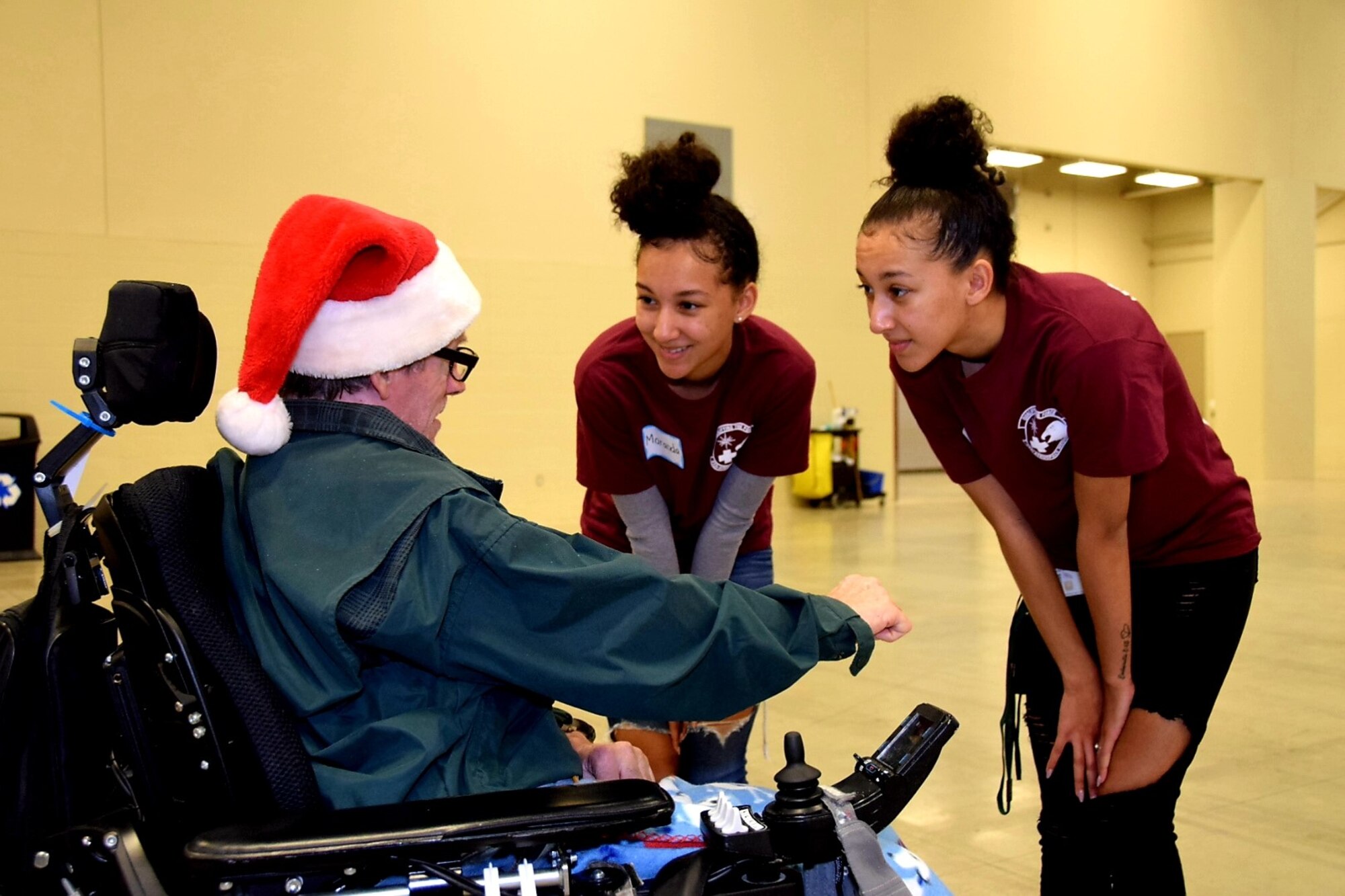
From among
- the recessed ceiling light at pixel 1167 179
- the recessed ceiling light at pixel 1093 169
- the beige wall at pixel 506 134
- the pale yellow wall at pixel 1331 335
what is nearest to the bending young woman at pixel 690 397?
the beige wall at pixel 506 134

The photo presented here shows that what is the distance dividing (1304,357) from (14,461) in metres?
11.8

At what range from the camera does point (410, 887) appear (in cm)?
101

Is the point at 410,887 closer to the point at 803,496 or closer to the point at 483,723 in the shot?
the point at 483,723

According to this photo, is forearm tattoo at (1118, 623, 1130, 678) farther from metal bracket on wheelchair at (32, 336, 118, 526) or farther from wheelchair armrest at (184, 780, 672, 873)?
metal bracket on wheelchair at (32, 336, 118, 526)

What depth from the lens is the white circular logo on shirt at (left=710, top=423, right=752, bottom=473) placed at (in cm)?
218

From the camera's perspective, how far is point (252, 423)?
46.2 inches

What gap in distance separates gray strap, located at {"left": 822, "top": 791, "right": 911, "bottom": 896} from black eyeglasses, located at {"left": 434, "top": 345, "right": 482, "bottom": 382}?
65 centimetres

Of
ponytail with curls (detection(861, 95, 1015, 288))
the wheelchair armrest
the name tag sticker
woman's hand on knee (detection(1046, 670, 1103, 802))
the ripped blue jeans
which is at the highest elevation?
ponytail with curls (detection(861, 95, 1015, 288))

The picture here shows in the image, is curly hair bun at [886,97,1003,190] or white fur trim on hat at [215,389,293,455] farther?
curly hair bun at [886,97,1003,190]

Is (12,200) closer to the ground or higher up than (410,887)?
higher up

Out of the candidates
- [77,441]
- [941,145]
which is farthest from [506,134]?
[77,441]

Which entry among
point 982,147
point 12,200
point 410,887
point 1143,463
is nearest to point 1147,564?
point 1143,463

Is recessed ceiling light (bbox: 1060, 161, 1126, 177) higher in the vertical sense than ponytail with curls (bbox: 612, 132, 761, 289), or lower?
higher

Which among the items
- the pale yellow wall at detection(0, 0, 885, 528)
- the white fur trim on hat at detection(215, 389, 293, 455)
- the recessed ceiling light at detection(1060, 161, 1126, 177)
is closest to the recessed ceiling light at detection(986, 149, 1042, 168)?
the recessed ceiling light at detection(1060, 161, 1126, 177)
